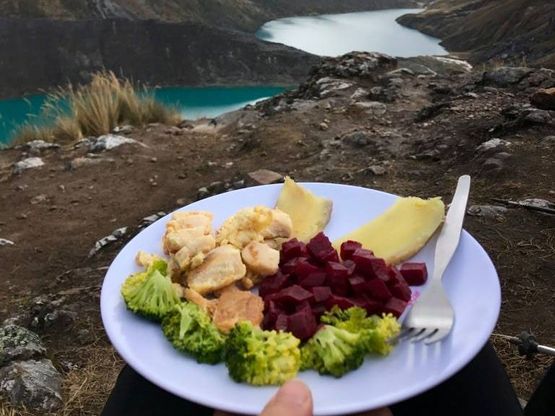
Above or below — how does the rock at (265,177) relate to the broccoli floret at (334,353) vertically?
below

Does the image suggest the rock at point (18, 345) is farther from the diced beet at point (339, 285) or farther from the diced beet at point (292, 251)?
the diced beet at point (339, 285)

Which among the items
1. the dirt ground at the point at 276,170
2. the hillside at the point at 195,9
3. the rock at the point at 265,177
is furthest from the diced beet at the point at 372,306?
the hillside at the point at 195,9

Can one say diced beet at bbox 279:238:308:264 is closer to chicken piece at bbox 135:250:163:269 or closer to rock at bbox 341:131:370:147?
chicken piece at bbox 135:250:163:269

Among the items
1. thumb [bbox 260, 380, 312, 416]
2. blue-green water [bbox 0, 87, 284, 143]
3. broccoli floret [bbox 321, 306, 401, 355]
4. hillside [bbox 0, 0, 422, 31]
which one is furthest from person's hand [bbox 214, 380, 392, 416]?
hillside [bbox 0, 0, 422, 31]

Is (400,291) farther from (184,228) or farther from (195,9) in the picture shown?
(195,9)

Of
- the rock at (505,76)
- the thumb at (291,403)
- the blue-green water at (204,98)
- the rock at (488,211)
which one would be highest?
the thumb at (291,403)

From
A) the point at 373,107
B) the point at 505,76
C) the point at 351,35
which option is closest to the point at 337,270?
the point at 373,107
